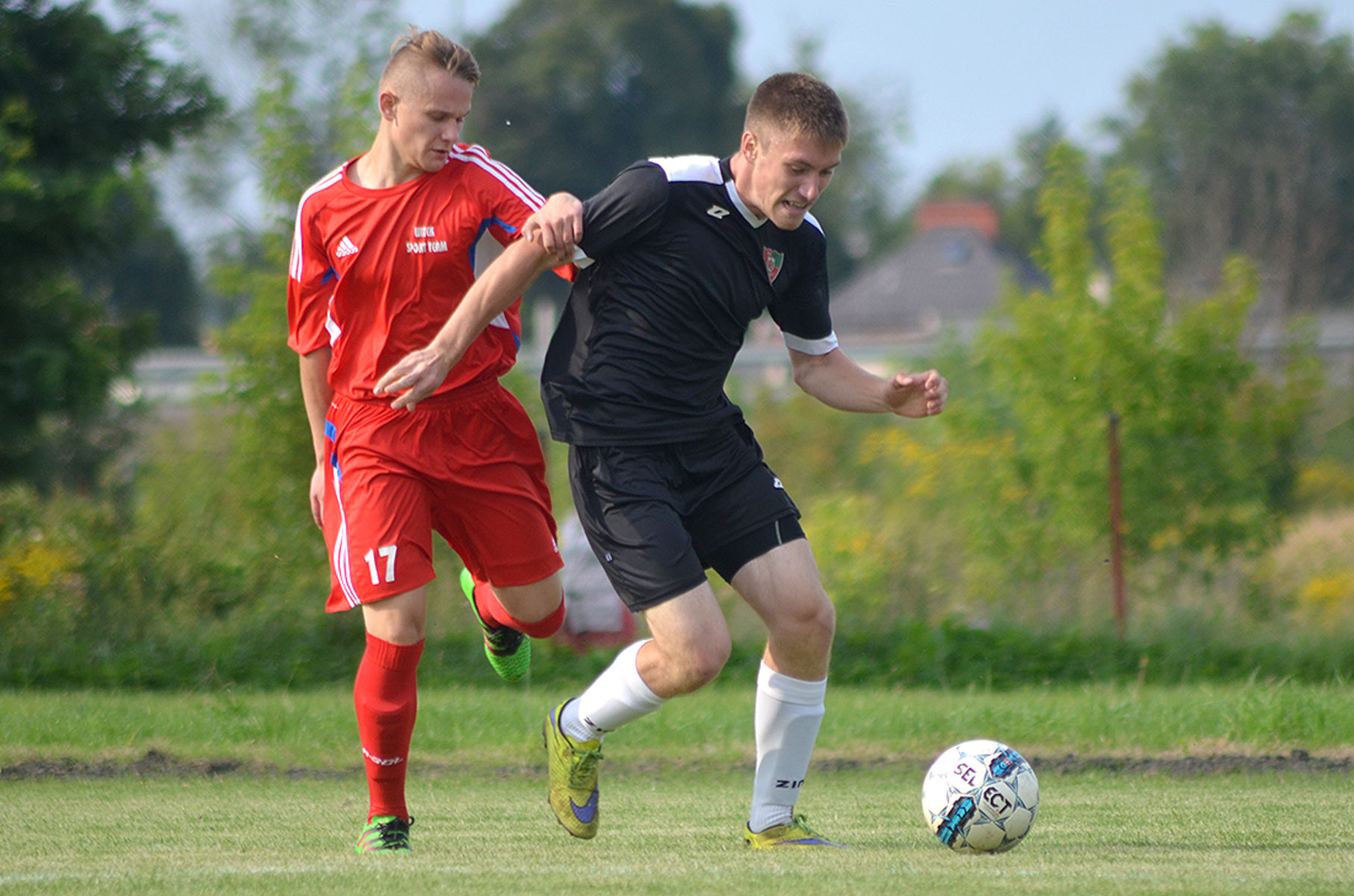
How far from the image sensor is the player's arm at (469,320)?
14.9 feet

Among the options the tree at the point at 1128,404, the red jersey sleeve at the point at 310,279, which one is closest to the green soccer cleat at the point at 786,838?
the red jersey sleeve at the point at 310,279

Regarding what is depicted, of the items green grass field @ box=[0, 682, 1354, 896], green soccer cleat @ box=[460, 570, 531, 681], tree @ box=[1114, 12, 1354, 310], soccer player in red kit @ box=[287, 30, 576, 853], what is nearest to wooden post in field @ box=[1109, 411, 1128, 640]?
green grass field @ box=[0, 682, 1354, 896]

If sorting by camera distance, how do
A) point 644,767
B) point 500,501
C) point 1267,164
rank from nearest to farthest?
1. point 500,501
2. point 644,767
3. point 1267,164

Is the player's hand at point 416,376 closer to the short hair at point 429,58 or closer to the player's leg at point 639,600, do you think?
the player's leg at point 639,600

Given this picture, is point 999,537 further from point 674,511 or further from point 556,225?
point 556,225

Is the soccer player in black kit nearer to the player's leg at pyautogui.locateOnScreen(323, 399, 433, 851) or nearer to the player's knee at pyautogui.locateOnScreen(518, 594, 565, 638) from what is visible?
the player's leg at pyautogui.locateOnScreen(323, 399, 433, 851)

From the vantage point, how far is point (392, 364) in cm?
511

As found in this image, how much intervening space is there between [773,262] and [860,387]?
612mm

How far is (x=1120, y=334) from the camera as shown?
502 inches

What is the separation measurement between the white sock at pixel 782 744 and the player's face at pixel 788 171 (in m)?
1.53

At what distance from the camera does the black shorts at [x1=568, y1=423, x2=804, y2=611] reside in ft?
15.4

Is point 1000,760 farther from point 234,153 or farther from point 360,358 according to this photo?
point 234,153

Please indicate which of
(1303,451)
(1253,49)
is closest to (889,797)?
(1303,451)

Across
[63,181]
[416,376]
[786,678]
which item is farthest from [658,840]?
[63,181]
